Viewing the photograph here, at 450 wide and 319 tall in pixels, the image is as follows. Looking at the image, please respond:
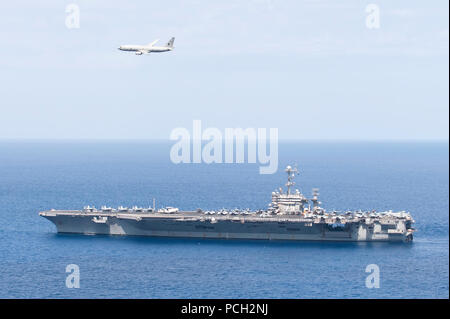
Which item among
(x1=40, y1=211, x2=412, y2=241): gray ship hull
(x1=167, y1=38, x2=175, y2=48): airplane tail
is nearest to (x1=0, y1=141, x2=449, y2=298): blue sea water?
(x1=40, y1=211, x2=412, y2=241): gray ship hull

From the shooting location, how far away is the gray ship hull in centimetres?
5525

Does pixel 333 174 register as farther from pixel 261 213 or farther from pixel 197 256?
pixel 197 256

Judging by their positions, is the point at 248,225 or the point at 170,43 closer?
the point at 170,43

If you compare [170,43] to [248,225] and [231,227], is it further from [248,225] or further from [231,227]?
[248,225]

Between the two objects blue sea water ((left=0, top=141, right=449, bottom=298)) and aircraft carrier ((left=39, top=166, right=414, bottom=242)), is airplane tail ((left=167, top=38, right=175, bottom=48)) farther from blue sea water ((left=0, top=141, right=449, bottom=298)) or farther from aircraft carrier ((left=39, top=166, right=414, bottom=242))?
blue sea water ((left=0, top=141, right=449, bottom=298))

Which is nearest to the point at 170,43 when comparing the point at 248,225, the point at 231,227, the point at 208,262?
the point at 231,227

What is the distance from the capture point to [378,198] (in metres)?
89.2

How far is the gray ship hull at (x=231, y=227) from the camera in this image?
55.2 meters

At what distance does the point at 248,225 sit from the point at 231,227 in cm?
135

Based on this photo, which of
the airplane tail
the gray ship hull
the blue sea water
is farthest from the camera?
the gray ship hull

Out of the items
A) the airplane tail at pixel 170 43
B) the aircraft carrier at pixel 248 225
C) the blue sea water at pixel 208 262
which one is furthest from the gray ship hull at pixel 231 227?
the airplane tail at pixel 170 43

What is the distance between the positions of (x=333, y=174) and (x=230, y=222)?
252 feet

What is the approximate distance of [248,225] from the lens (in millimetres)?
55688
